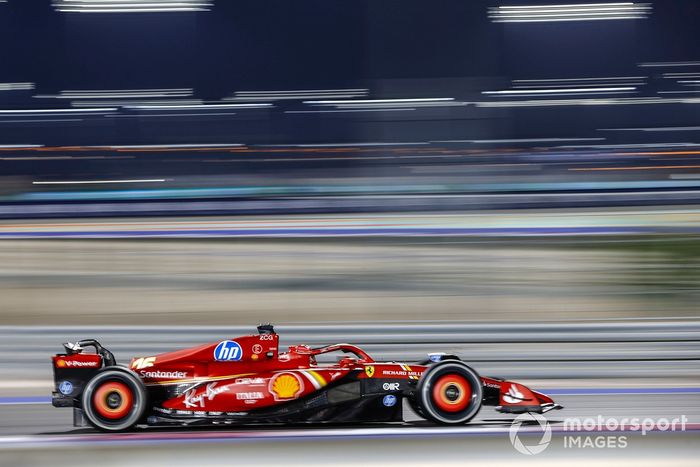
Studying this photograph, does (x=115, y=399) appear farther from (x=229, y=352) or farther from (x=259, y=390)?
(x=259, y=390)

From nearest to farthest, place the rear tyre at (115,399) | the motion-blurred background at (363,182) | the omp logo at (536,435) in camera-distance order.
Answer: the omp logo at (536,435)
the rear tyre at (115,399)
the motion-blurred background at (363,182)

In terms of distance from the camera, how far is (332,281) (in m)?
9.10

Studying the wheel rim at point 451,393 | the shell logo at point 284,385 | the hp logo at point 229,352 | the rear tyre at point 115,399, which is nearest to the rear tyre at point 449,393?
the wheel rim at point 451,393

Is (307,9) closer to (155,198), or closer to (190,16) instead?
(190,16)

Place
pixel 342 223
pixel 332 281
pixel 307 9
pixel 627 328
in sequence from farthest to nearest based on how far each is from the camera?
pixel 307 9
pixel 342 223
pixel 332 281
pixel 627 328

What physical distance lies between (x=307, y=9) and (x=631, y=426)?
12.3 metres

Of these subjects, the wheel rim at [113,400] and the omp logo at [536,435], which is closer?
the omp logo at [536,435]

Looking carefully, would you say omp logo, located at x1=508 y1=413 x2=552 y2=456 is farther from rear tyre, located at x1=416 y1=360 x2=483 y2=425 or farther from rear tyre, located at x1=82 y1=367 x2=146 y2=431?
rear tyre, located at x1=82 y1=367 x2=146 y2=431

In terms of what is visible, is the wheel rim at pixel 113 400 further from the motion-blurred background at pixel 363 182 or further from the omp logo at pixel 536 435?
the omp logo at pixel 536 435

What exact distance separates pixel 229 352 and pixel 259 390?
23cm

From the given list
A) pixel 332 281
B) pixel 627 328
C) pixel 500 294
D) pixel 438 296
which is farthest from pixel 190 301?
pixel 627 328

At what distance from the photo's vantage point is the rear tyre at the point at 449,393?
3.94 m

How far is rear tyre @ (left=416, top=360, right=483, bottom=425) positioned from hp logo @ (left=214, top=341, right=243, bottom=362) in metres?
0.85

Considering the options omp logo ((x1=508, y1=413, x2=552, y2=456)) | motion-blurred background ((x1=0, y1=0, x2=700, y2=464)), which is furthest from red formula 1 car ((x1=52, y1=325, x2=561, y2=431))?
motion-blurred background ((x1=0, y1=0, x2=700, y2=464))
